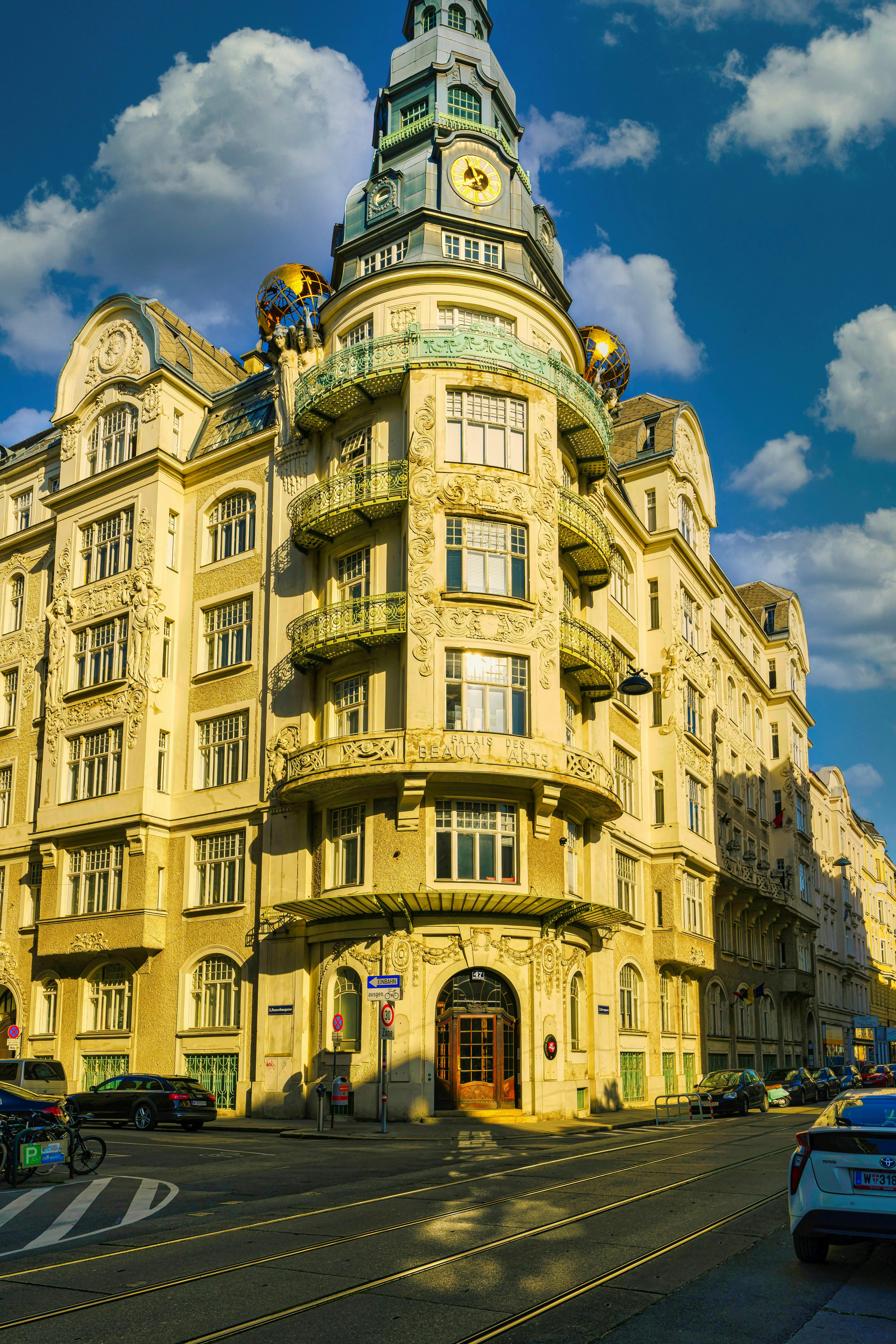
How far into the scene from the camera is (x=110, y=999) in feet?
121

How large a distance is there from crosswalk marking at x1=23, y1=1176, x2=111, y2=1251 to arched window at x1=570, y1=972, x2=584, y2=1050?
718 inches

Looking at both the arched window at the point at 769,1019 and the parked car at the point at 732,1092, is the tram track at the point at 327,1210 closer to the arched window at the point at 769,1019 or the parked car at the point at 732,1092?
the parked car at the point at 732,1092

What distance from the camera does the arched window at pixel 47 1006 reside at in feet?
126

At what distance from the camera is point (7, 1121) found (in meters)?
15.9

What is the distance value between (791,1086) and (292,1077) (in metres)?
18.6

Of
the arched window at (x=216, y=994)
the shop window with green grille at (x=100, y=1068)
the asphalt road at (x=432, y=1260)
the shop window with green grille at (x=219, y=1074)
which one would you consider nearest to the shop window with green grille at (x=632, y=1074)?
the shop window with green grille at (x=219, y=1074)

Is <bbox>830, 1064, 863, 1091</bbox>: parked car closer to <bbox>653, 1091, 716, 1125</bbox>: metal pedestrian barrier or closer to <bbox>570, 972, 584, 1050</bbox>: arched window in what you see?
<bbox>653, 1091, 716, 1125</bbox>: metal pedestrian barrier

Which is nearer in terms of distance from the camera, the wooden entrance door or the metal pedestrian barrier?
the wooden entrance door

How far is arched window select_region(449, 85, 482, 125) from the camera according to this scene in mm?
40188

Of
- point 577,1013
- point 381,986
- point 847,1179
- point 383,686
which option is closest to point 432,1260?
point 847,1179

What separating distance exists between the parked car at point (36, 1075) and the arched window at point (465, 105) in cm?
3197

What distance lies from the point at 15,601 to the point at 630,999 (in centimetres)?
2758

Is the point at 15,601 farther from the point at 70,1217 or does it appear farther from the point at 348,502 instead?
the point at 70,1217

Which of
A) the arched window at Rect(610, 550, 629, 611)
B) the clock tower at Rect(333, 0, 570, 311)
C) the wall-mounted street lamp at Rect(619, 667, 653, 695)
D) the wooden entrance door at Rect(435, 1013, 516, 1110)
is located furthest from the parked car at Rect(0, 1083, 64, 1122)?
the arched window at Rect(610, 550, 629, 611)
